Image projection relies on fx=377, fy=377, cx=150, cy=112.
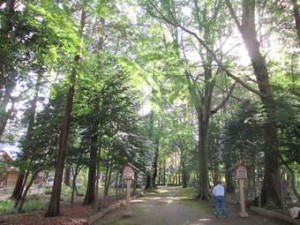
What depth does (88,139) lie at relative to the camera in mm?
18281

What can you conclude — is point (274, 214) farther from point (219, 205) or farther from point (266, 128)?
point (266, 128)

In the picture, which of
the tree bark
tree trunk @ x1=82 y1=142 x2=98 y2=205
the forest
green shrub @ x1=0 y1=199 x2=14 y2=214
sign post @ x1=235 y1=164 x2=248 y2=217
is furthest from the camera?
tree trunk @ x1=82 y1=142 x2=98 y2=205

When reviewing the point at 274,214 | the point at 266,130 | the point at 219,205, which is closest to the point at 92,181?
the point at 219,205

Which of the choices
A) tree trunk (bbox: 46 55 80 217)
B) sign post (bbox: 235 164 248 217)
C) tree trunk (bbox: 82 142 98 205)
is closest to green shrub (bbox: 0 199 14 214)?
tree trunk (bbox: 82 142 98 205)

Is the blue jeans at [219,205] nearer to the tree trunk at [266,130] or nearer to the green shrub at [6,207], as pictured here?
the tree trunk at [266,130]

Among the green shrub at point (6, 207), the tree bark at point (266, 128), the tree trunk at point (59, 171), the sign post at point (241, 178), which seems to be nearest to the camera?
the tree trunk at point (59, 171)

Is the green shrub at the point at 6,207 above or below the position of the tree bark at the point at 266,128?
below

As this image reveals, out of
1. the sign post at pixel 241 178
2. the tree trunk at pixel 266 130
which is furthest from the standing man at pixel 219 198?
the tree trunk at pixel 266 130

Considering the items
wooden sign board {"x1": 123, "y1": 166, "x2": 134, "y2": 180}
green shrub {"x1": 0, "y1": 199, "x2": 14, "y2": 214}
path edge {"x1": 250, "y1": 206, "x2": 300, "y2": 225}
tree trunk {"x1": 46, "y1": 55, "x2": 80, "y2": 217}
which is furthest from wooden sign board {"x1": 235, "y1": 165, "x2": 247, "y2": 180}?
green shrub {"x1": 0, "y1": 199, "x2": 14, "y2": 214}

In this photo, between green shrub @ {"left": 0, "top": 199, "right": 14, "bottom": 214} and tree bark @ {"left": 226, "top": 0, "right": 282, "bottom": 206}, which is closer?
tree bark @ {"left": 226, "top": 0, "right": 282, "bottom": 206}

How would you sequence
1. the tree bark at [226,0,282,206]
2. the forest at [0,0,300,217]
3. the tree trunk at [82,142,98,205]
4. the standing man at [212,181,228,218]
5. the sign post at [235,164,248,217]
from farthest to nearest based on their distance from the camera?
the tree trunk at [82,142,98,205]
the tree bark at [226,0,282,206]
the sign post at [235,164,248,217]
the standing man at [212,181,228,218]
the forest at [0,0,300,217]

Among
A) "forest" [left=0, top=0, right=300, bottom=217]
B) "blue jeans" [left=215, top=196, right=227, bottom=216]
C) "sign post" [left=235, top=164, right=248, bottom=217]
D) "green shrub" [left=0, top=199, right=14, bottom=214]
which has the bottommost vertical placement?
"green shrub" [left=0, top=199, right=14, bottom=214]

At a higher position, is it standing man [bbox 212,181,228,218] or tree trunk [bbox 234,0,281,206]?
tree trunk [bbox 234,0,281,206]

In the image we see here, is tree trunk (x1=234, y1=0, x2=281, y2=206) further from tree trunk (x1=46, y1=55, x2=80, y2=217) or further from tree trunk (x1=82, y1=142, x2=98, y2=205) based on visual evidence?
tree trunk (x1=82, y1=142, x2=98, y2=205)
